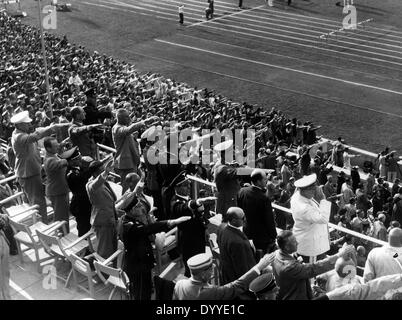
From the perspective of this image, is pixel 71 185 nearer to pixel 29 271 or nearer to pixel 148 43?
pixel 29 271

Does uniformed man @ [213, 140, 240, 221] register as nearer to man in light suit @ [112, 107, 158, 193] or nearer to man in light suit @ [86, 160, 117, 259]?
man in light suit @ [86, 160, 117, 259]

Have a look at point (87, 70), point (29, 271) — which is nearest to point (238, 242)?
point (29, 271)

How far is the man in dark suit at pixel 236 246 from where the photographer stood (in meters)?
7.33

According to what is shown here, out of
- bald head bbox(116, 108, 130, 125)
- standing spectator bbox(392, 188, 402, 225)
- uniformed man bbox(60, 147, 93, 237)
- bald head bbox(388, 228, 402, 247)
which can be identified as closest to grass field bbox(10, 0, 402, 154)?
standing spectator bbox(392, 188, 402, 225)

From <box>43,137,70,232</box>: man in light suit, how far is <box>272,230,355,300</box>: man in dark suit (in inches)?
152

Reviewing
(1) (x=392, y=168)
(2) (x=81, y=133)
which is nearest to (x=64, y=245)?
(2) (x=81, y=133)

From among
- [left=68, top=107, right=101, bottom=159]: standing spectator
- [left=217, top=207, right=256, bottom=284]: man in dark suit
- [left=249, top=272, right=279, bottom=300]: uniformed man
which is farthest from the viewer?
[left=68, top=107, right=101, bottom=159]: standing spectator

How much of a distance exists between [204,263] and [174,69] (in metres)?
27.7

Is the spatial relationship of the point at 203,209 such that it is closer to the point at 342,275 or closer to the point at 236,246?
the point at 236,246

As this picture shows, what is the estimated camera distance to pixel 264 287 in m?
6.27

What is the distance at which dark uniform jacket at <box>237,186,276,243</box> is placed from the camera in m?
8.34

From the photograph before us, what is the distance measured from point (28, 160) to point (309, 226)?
15.0 feet

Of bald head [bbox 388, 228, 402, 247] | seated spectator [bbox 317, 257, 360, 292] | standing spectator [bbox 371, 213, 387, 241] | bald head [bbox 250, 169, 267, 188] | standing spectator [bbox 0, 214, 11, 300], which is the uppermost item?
bald head [bbox 250, 169, 267, 188]

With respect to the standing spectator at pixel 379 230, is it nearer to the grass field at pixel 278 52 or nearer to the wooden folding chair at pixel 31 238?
the wooden folding chair at pixel 31 238
